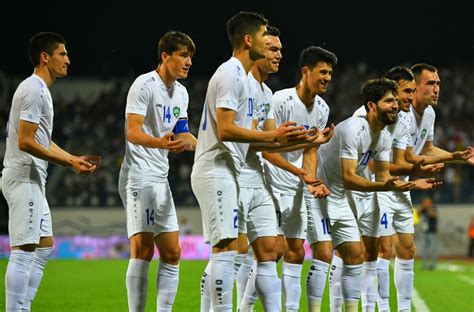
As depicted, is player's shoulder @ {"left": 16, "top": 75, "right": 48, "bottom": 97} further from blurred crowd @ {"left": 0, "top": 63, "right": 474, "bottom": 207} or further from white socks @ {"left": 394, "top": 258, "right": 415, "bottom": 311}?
blurred crowd @ {"left": 0, "top": 63, "right": 474, "bottom": 207}

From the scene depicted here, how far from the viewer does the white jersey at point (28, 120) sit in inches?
327

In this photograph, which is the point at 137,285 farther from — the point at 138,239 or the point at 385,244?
the point at 385,244

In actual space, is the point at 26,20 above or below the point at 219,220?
above

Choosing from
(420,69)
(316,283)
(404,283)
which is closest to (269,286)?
(316,283)

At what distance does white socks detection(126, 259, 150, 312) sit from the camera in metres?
8.33

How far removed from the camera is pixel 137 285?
27.3ft

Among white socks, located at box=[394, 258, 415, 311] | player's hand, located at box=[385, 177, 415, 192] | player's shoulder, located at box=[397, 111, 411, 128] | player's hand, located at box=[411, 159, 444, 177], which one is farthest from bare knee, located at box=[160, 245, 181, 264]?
player's shoulder, located at box=[397, 111, 411, 128]

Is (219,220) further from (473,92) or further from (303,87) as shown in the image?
(473,92)

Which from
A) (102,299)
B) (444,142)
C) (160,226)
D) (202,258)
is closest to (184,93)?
(160,226)

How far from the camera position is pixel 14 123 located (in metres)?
8.41

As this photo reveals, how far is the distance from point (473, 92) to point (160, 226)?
1256 inches

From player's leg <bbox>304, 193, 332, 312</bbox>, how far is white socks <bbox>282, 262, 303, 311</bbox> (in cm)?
21

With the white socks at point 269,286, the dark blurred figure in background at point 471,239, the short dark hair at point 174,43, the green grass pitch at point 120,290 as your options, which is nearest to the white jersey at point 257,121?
the white socks at point 269,286

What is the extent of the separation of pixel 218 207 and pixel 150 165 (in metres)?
1.42
